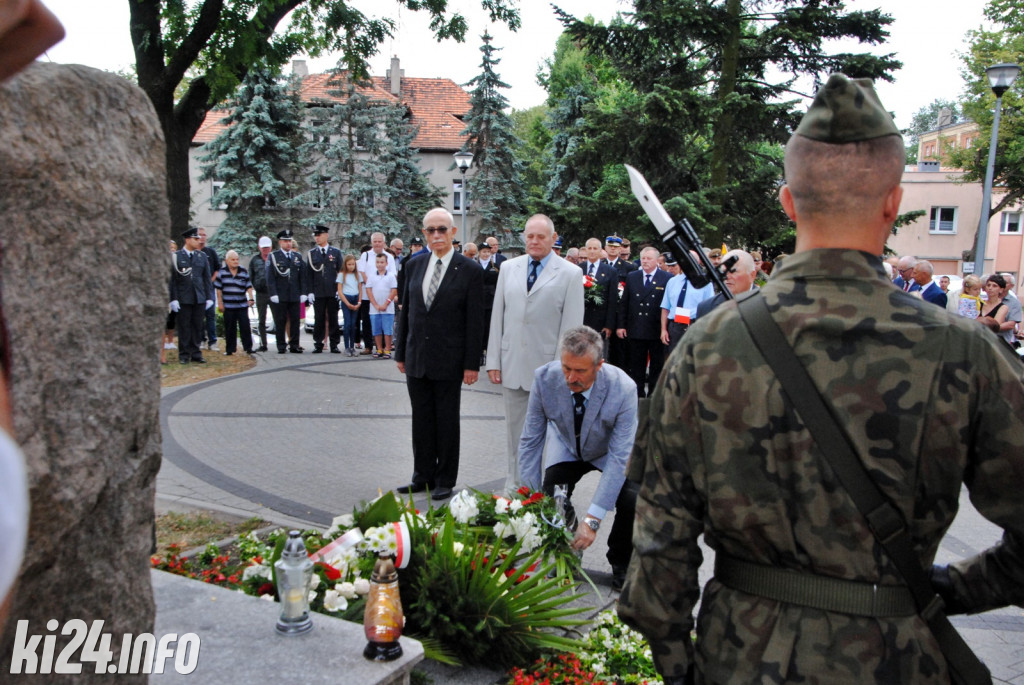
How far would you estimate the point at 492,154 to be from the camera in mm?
36219

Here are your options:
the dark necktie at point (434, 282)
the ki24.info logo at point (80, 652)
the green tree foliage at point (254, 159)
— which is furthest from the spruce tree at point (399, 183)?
the ki24.info logo at point (80, 652)

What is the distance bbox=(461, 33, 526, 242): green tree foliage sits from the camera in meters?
35.5

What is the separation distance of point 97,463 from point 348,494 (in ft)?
13.1

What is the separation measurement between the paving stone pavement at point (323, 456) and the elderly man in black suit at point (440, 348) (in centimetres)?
37

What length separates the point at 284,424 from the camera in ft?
29.6

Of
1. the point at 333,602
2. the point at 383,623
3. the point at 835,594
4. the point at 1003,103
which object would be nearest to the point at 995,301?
the point at 333,602

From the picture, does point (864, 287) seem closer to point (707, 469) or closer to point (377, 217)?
point (707, 469)

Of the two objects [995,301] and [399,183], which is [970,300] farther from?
[399,183]

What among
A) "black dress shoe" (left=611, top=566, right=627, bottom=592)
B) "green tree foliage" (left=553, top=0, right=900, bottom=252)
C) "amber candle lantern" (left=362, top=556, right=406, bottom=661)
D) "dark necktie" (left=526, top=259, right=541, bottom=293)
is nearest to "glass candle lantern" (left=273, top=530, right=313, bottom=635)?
"amber candle lantern" (left=362, top=556, right=406, bottom=661)

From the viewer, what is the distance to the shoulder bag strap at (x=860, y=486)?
1.59 m

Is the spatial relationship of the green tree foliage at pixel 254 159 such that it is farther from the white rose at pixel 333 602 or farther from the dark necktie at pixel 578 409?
the white rose at pixel 333 602

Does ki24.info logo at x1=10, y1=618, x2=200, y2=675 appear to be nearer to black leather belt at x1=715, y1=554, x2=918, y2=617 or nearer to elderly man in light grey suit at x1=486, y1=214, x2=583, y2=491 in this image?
black leather belt at x1=715, y1=554, x2=918, y2=617

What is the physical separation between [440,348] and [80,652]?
4085 millimetres

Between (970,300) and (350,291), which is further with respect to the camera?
(350,291)
